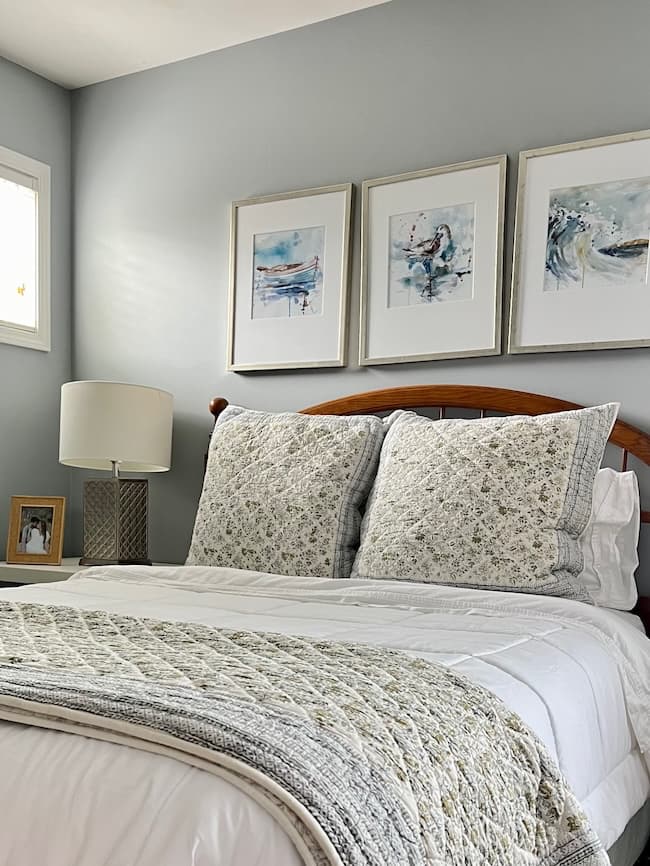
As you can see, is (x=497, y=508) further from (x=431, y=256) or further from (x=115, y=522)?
(x=115, y=522)

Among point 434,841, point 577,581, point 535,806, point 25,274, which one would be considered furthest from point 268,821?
point 25,274

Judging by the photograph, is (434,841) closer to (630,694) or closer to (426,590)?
(630,694)

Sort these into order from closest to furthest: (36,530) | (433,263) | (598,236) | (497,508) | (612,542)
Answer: (497,508) < (612,542) < (598,236) < (433,263) < (36,530)

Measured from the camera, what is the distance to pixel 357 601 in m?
2.13

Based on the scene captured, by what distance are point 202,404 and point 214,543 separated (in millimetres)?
879

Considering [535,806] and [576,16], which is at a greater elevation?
[576,16]

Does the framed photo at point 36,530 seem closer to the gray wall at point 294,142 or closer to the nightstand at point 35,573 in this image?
the nightstand at point 35,573

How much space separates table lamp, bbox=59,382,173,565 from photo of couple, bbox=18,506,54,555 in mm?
179

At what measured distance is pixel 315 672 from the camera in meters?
1.31

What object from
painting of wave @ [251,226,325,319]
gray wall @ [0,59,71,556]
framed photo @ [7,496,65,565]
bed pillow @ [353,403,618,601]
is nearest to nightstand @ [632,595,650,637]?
bed pillow @ [353,403,618,601]

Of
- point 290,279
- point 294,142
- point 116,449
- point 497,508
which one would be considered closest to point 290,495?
point 497,508

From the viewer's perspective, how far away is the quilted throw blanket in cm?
94

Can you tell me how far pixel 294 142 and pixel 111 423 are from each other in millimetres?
1154

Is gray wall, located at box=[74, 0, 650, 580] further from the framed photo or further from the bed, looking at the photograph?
the framed photo
